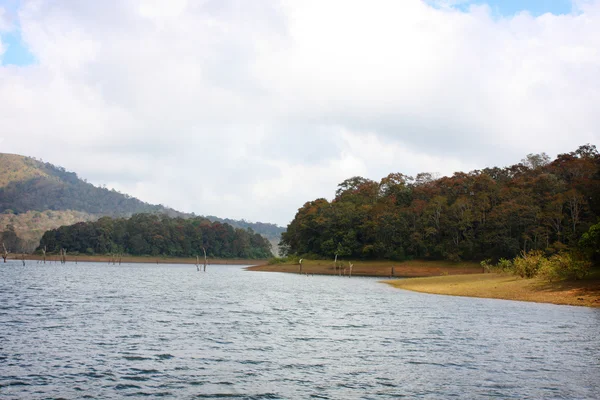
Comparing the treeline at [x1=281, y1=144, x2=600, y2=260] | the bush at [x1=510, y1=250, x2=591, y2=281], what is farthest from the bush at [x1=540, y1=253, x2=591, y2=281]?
the treeline at [x1=281, y1=144, x2=600, y2=260]

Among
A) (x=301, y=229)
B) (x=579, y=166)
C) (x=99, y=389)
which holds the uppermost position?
(x=579, y=166)

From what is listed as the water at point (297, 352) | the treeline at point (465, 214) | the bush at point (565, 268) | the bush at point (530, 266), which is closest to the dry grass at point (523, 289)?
the bush at point (565, 268)

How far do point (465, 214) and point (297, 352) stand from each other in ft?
322

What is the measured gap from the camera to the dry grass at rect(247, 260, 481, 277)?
109319mm

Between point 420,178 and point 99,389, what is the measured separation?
471 ft

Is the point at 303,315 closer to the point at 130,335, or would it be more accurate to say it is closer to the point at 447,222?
the point at 130,335

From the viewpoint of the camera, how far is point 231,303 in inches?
1914

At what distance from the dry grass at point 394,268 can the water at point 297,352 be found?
220 feet

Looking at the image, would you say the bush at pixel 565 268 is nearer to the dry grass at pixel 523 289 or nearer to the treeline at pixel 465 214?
the dry grass at pixel 523 289

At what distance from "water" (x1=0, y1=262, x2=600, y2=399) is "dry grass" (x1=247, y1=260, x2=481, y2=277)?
6700 cm

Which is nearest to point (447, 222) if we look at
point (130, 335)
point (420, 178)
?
point (420, 178)

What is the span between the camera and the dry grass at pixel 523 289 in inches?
1823

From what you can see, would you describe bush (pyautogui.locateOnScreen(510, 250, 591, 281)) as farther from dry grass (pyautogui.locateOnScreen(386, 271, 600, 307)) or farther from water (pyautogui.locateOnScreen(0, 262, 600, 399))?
water (pyautogui.locateOnScreen(0, 262, 600, 399))

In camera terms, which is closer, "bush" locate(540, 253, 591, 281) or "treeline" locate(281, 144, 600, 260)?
"bush" locate(540, 253, 591, 281)
